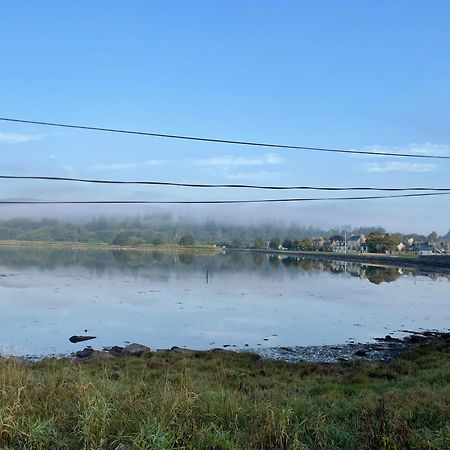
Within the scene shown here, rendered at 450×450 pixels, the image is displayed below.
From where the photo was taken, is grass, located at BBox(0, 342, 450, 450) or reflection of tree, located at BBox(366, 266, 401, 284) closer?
grass, located at BBox(0, 342, 450, 450)

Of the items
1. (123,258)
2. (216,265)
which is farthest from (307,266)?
(123,258)

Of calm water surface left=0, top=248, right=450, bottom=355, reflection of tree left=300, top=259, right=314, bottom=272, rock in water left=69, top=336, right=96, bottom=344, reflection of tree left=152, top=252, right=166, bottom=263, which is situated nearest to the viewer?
rock in water left=69, top=336, right=96, bottom=344

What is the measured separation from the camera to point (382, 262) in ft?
305

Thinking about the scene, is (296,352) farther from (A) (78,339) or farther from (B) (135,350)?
(A) (78,339)

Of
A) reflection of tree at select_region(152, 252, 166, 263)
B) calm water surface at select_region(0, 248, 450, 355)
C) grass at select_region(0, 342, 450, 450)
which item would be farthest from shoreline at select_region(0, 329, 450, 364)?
reflection of tree at select_region(152, 252, 166, 263)

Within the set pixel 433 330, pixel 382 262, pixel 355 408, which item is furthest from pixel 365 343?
pixel 382 262

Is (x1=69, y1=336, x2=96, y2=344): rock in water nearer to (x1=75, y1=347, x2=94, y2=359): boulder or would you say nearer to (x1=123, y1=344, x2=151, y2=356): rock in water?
(x1=75, y1=347, x2=94, y2=359): boulder

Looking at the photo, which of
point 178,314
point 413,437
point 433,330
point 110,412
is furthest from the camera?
point 178,314

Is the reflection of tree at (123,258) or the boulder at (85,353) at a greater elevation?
the boulder at (85,353)

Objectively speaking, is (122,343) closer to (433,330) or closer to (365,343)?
(365,343)

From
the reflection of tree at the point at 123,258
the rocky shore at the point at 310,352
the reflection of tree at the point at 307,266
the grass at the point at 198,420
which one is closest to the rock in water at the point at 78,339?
the rocky shore at the point at 310,352

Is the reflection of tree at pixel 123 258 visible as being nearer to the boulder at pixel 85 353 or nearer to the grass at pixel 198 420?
the boulder at pixel 85 353

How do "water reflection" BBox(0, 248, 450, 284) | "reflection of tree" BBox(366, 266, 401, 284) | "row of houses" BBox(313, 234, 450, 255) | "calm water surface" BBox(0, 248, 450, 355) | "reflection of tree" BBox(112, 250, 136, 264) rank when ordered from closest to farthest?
"calm water surface" BBox(0, 248, 450, 355)
"reflection of tree" BBox(366, 266, 401, 284)
"water reflection" BBox(0, 248, 450, 284)
"reflection of tree" BBox(112, 250, 136, 264)
"row of houses" BBox(313, 234, 450, 255)

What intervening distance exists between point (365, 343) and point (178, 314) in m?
9.71
